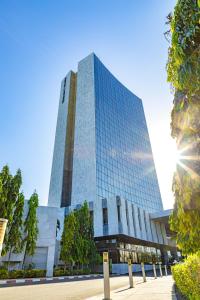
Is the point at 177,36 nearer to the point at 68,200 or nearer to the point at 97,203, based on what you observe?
the point at 97,203

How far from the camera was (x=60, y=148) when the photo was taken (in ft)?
201

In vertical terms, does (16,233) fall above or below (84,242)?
above

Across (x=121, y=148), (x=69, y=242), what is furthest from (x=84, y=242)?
(x=121, y=148)

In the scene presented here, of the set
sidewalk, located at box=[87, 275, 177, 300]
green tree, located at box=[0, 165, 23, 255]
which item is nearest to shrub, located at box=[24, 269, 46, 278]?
green tree, located at box=[0, 165, 23, 255]

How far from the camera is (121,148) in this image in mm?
60500

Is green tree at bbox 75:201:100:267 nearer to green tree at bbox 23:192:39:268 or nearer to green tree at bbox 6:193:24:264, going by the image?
green tree at bbox 23:192:39:268

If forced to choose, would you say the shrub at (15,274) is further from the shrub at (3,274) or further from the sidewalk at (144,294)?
the sidewalk at (144,294)

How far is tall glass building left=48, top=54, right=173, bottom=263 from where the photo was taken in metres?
33.7

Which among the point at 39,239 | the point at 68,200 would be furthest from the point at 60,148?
the point at 39,239

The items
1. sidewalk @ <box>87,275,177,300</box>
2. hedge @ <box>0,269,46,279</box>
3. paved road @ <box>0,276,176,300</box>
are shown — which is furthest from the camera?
hedge @ <box>0,269,46,279</box>

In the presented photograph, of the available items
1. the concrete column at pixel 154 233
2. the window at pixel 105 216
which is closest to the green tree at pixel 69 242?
the window at pixel 105 216

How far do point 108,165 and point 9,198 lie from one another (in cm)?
3393

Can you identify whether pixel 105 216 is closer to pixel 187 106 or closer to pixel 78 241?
pixel 78 241

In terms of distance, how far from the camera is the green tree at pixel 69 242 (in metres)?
22.5
